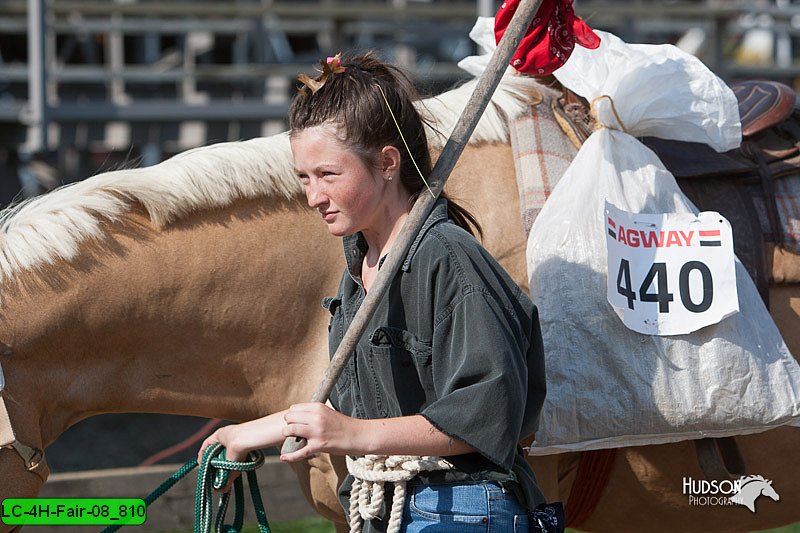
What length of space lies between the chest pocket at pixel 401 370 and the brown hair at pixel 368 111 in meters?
0.27

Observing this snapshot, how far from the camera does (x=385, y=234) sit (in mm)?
1792

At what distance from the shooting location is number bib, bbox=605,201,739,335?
2.26m

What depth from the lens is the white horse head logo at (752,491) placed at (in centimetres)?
245

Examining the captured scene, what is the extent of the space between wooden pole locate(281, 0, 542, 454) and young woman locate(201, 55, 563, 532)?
4 centimetres

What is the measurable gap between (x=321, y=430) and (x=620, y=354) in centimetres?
95

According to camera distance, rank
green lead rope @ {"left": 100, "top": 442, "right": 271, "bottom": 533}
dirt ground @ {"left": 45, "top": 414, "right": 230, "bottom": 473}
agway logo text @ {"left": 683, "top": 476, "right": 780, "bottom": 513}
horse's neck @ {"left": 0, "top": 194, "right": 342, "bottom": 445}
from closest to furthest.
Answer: green lead rope @ {"left": 100, "top": 442, "right": 271, "bottom": 533}, horse's neck @ {"left": 0, "top": 194, "right": 342, "bottom": 445}, agway logo text @ {"left": 683, "top": 476, "right": 780, "bottom": 513}, dirt ground @ {"left": 45, "top": 414, "right": 230, "bottom": 473}

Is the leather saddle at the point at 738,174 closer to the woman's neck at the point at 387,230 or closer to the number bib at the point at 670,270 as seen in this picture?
the number bib at the point at 670,270

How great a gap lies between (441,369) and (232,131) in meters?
5.63

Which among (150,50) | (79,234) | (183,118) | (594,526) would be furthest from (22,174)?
(594,526)

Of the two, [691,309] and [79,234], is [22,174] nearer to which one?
[79,234]

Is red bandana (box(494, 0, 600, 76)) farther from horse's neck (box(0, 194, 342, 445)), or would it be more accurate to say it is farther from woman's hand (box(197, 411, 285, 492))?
woman's hand (box(197, 411, 285, 492))

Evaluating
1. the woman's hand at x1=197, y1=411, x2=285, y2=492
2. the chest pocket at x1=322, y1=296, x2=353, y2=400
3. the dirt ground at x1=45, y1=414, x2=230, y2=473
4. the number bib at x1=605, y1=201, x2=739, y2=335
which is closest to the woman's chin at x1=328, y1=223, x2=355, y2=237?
the chest pocket at x1=322, y1=296, x2=353, y2=400

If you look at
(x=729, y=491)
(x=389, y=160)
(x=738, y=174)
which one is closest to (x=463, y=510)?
(x=389, y=160)

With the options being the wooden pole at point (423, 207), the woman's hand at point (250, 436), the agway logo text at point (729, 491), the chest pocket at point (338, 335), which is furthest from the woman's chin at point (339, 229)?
the agway logo text at point (729, 491)
